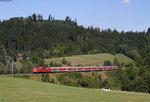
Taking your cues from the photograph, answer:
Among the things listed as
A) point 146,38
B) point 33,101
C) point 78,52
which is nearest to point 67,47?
point 78,52

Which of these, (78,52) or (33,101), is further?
(78,52)

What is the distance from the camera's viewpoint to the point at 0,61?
82.2m

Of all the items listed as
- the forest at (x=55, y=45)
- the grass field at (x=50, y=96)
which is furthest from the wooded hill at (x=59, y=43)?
the grass field at (x=50, y=96)

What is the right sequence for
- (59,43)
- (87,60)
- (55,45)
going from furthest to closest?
(59,43), (55,45), (87,60)

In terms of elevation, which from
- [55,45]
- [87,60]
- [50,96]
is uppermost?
[55,45]

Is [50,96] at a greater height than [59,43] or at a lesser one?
lesser

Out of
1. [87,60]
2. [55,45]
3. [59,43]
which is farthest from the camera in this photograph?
[59,43]

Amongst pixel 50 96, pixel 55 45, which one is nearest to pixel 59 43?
pixel 55 45

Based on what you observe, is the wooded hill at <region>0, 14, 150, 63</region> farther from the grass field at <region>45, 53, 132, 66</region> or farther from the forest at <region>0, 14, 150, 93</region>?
the grass field at <region>45, 53, 132, 66</region>

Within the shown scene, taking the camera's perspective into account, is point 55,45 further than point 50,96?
Yes

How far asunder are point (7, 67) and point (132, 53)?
83.5 meters

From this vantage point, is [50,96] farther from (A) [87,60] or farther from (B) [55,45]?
(B) [55,45]

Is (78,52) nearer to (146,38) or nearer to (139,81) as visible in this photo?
(146,38)

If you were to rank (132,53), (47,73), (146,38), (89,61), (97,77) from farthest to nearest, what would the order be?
1. (146,38)
2. (132,53)
3. (89,61)
4. (97,77)
5. (47,73)
